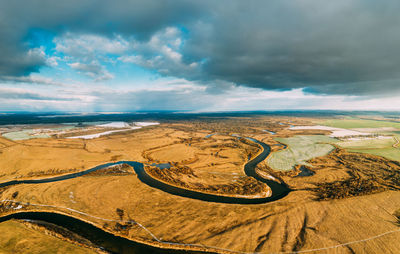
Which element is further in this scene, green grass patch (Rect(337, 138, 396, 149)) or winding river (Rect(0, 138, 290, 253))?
green grass patch (Rect(337, 138, 396, 149))

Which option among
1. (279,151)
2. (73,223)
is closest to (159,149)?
(73,223)

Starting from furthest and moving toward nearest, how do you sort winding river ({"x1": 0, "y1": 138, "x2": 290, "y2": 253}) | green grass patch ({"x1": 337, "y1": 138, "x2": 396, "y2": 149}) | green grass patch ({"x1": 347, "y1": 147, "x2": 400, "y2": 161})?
green grass patch ({"x1": 337, "y1": 138, "x2": 396, "y2": 149}) → green grass patch ({"x1": 347, "y1": 147, "x2": 400, "y2": 161}) → winding river ({"x1": 0, "y1": 138, "x2": 290, "y2": 253})

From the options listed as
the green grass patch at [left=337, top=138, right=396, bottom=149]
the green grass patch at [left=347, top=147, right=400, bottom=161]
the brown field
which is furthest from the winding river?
the green grass patch at [left=337, top=138, right=396, bottom=149]

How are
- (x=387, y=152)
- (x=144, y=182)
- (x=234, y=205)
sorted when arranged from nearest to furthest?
(x=234, y=205)
(x=144, y=182)
(x=387, y=152)

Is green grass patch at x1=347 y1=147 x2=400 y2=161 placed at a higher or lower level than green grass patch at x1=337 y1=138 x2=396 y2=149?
lower

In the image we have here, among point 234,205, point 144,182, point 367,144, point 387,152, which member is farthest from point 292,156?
point 144,182

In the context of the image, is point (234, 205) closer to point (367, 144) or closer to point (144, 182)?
point (144, 182)

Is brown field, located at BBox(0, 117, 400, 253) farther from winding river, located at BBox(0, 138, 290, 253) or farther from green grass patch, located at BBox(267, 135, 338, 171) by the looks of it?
green grass patch, located at BBox(267, 135, 338, 171)

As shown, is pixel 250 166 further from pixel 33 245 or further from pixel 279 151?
pixel 33 245
